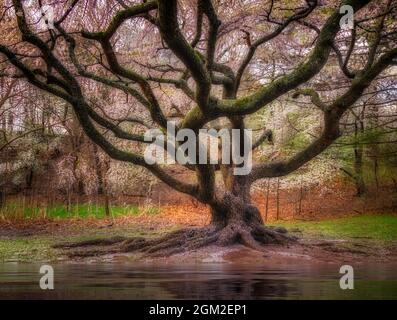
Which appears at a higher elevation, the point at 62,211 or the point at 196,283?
the point at 62,211

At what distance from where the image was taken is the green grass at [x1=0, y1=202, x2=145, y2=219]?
846 inches

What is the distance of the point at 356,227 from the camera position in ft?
58.8

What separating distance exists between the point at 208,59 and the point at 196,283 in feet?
20.2

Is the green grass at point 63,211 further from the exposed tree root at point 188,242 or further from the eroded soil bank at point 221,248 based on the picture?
the exposed tree root at point 188,242

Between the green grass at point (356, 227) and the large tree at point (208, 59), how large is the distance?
155 inches

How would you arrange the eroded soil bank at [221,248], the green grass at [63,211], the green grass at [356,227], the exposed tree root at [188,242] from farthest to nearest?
the green grass at [63,211] → the green grass at [356,227] → the exposed tree root at [188,242] → the eroded soil bank at [221,248]

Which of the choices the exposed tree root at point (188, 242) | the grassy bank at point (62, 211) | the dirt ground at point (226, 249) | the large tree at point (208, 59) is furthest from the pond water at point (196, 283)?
the grassy bank at point (62, 211)

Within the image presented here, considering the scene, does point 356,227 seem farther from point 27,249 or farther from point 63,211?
point 63,211

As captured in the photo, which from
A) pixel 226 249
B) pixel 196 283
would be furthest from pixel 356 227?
pixel 196 283

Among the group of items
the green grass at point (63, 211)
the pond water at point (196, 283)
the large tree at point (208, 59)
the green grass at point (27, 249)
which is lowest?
the green grass at point (27, 249)

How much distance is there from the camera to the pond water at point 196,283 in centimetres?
556

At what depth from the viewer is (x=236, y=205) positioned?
43.9 ft

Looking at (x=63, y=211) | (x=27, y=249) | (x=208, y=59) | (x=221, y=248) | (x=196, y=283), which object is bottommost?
(x=27, y=249)
